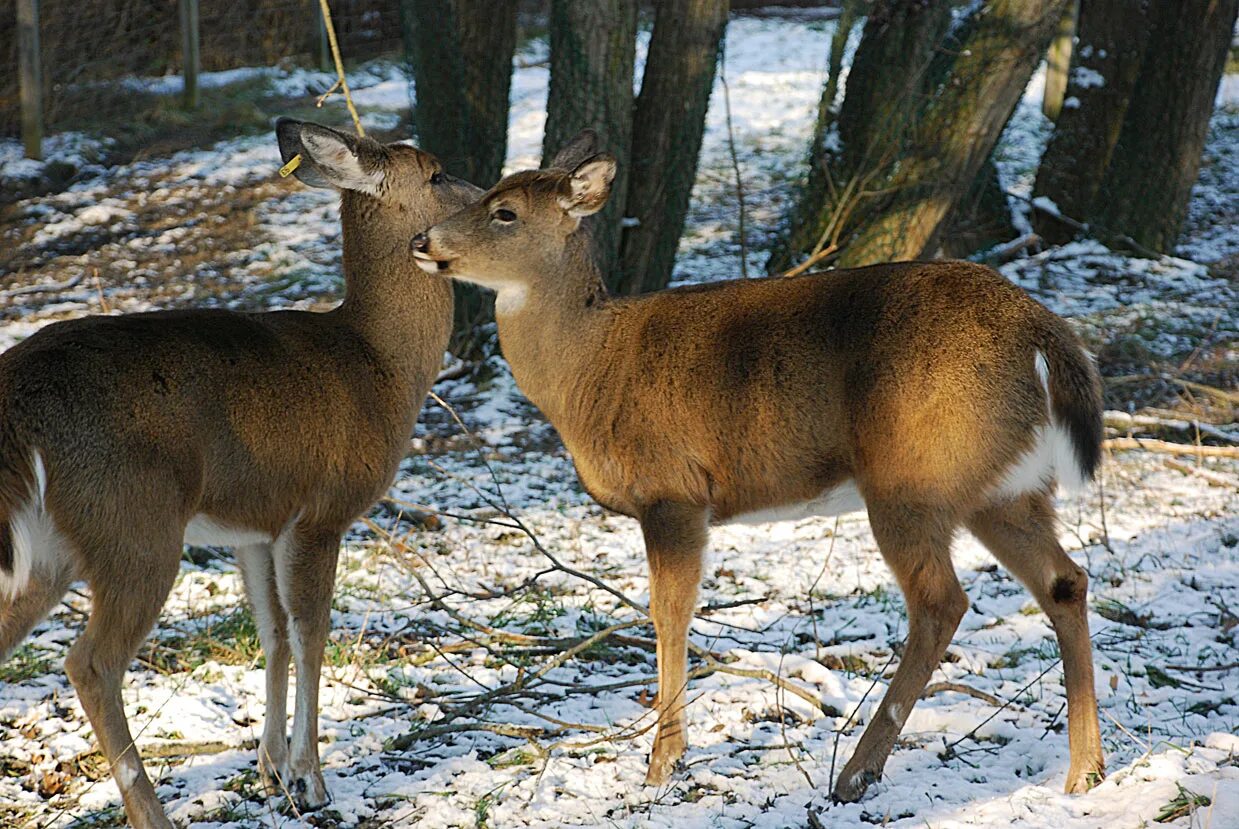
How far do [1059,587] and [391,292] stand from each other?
2.54 m

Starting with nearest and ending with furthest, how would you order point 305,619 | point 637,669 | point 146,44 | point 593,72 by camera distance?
point 305,619 < point 637,669 < point 593,72 < point 146,44

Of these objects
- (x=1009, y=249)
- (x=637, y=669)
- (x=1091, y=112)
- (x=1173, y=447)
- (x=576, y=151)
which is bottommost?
(x=637, y=669)

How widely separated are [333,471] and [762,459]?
4.56ft

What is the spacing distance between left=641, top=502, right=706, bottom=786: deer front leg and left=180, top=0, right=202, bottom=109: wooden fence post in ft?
43.4

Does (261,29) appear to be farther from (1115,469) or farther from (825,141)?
(1115,469)

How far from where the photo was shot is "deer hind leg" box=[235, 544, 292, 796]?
4344 millimetres

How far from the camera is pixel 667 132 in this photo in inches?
353

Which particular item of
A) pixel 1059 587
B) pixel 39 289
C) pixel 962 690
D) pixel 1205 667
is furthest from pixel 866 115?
pixel 39 289

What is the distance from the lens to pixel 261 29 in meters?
17.8

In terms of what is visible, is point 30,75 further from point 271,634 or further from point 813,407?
point 813,407

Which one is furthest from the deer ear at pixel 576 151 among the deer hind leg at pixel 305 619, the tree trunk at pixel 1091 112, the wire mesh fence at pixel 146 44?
the wire mesh fence at pixel 146 44

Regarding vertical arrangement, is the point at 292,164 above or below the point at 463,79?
above


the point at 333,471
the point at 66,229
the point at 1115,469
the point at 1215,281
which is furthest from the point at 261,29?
the point at 333,471

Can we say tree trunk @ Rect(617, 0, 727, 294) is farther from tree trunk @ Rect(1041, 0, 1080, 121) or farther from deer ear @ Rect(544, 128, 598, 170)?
tree trunk @ Rect(1041, 0, 1080, 121)
